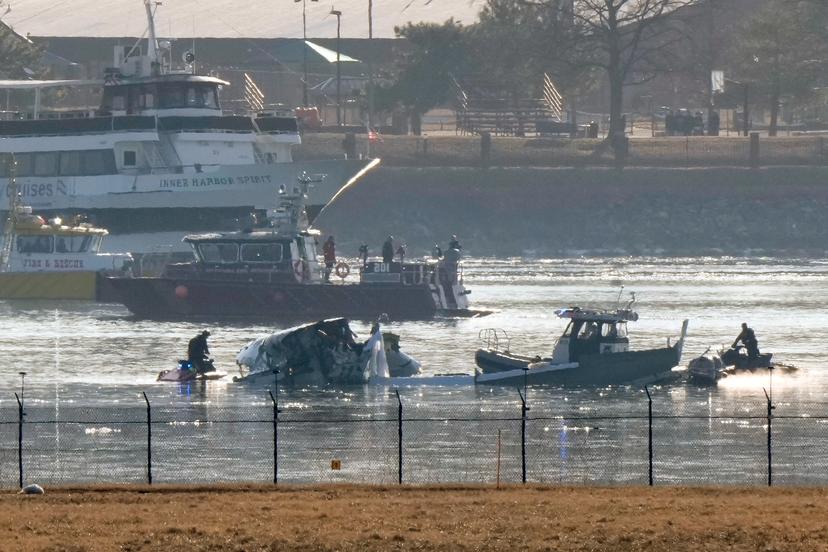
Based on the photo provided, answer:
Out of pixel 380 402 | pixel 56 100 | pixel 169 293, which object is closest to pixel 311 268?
pixel 169 293

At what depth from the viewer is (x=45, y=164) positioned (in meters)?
90.2

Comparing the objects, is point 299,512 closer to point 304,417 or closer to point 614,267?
point 304,417

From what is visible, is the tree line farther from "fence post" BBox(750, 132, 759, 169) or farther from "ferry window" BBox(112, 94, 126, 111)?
"ferry window" BBox(112, 94, 126, 111)

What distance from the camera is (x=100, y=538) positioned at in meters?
26.5

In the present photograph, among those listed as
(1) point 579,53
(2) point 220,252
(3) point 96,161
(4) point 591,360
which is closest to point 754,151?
(1) point 579,53

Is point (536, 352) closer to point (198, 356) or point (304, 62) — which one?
point (198, 356)

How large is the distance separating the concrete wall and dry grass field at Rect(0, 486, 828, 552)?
229 ft

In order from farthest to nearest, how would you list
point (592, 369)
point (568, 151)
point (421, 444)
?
point (568, 151) < point (592, 369) < point (421, 444)

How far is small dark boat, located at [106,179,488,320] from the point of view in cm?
7056

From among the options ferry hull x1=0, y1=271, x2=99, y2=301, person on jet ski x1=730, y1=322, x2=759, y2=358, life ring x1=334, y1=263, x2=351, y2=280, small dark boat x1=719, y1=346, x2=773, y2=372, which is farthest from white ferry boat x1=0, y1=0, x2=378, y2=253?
person on jet ski x1=730, y1=322, x2=759, y2=358

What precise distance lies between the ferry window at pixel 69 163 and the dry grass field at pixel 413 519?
59.9 m

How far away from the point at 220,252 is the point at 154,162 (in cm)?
1936

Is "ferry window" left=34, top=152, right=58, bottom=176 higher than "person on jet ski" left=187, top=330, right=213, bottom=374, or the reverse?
"ferry window" left=34, top=152, right=58, bottom=176

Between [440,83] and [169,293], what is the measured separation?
53.5m
